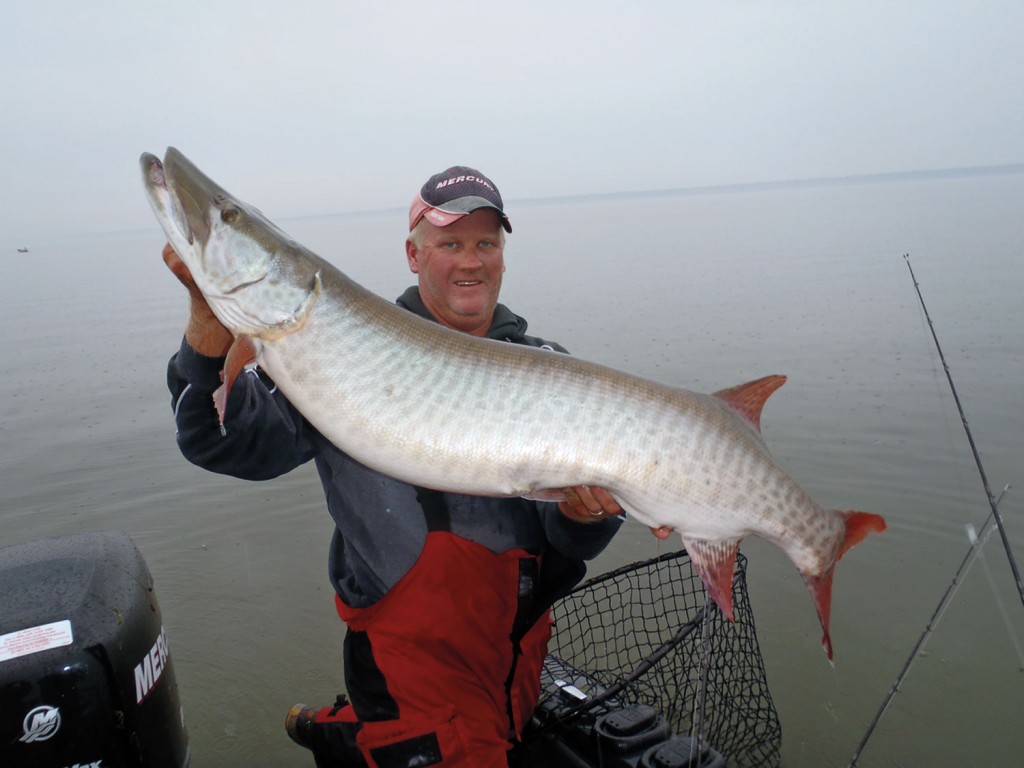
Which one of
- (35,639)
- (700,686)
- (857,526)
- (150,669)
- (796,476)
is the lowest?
(796,476)

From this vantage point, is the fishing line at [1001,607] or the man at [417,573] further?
the fishing line at [1001,607]

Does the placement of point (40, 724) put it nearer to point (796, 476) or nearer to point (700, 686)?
point (700, 686)

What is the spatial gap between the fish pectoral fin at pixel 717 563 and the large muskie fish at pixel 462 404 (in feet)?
0.14

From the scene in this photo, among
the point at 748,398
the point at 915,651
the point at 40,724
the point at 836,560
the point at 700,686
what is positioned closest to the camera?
the point at 40,724

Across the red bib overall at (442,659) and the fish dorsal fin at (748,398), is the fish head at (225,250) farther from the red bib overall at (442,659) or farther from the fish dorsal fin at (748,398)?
the fish dorsal fin at (748,398)

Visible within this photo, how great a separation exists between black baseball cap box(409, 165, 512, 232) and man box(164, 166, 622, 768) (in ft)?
0.05

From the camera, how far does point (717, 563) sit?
2.62 meters

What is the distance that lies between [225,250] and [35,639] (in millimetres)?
1411

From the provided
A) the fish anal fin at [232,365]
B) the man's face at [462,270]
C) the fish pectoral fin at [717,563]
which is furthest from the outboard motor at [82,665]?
the fish pectoral fin at [717,563]

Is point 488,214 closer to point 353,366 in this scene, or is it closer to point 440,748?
point 353,366

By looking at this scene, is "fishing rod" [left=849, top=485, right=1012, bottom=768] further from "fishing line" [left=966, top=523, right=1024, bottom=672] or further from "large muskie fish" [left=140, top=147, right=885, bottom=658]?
"large muskie fish" [left=140, top=147, right=885, bottom=658]

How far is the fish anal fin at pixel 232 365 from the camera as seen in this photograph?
2.27 meters

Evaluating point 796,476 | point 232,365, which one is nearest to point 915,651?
point 232,365

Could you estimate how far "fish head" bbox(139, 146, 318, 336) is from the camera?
2.31 m
